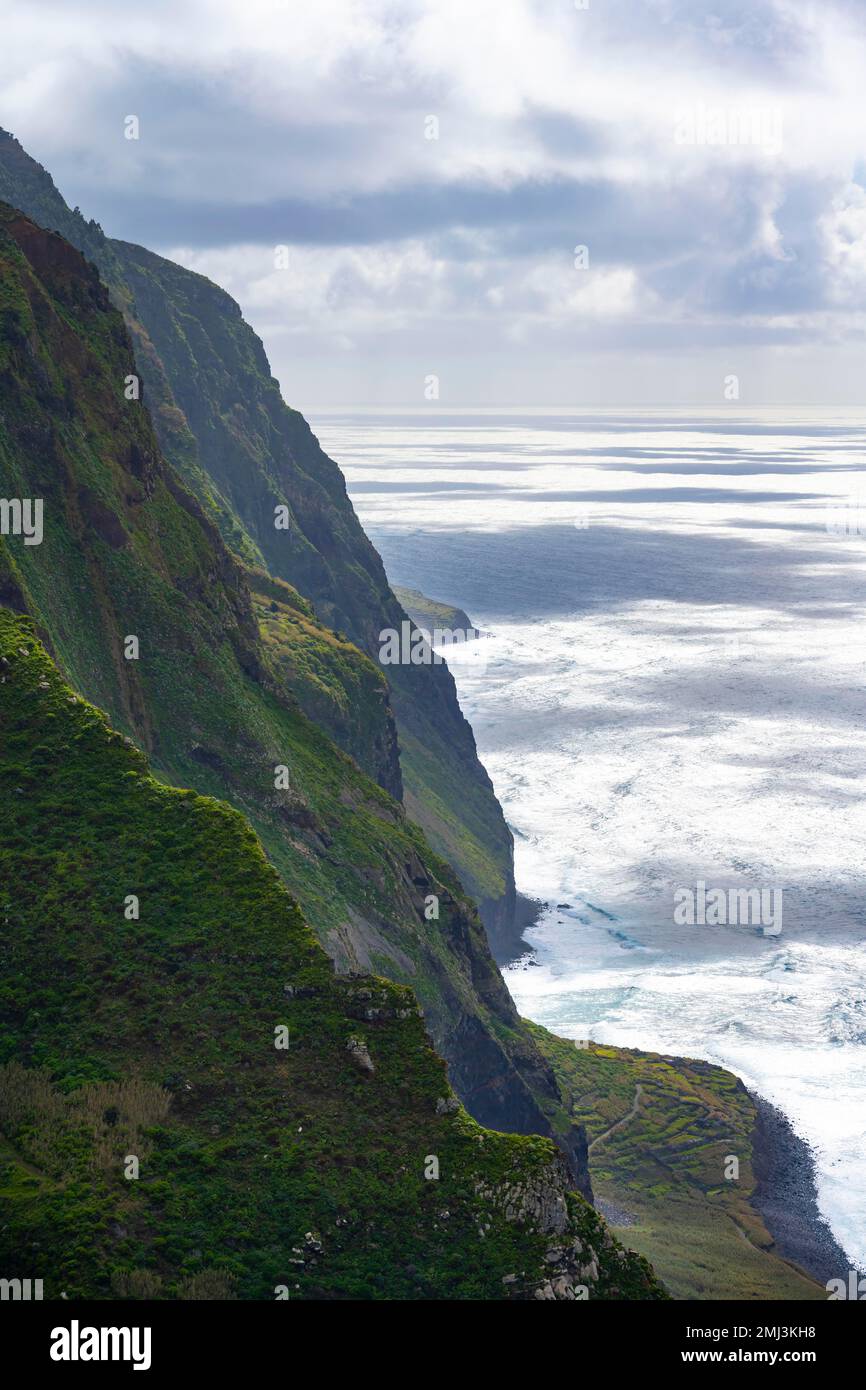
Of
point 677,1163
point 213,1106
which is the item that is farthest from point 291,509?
point 213,1106

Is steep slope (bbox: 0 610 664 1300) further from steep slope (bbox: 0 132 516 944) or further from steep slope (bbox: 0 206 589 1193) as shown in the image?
steep slope (bbox: 0 132 516 944)

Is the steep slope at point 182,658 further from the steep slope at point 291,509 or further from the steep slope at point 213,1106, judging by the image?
the steep slope at point 291,509

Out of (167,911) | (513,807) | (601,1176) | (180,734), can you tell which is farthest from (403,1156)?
(513,807)

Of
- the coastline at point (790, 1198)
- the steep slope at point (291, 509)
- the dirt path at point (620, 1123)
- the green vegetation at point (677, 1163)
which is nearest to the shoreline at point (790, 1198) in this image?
the coastline at point (790, 1198)

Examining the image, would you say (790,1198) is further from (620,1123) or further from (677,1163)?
(620,1123)

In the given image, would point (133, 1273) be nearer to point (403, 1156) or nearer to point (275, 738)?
point (403, 1156)
